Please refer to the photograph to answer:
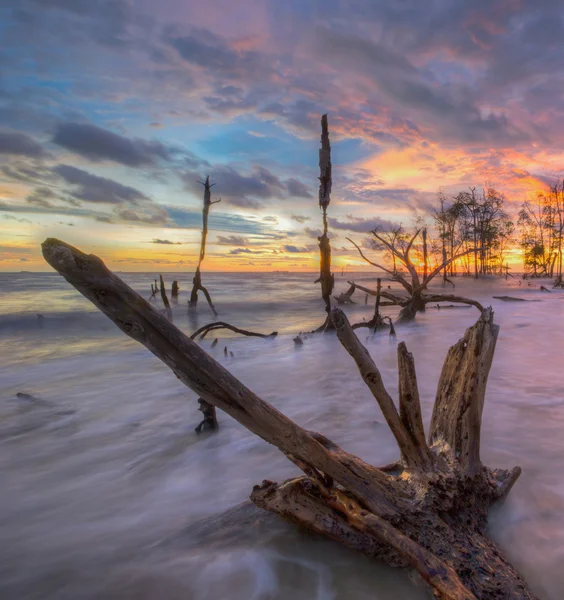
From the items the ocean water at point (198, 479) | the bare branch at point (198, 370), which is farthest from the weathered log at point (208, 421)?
the bare branch at point (198, 370)

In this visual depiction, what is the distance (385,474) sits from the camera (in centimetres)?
213

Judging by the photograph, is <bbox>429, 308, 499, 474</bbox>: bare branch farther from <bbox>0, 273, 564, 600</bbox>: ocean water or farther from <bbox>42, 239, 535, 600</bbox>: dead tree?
<bbox>0, 273, 564, 600</bbox>: ocean water

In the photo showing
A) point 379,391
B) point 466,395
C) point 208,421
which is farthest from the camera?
point 208,421

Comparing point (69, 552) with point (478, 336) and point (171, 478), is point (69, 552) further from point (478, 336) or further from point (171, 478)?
point (478, 336)

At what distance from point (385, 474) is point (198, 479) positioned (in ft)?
5.53

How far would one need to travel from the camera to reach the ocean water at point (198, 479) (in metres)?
1.97

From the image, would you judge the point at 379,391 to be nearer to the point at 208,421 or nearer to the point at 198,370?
the point at 198,370

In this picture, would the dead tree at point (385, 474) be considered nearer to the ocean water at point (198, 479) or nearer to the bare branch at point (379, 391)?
the bare branch at point (379, 391)

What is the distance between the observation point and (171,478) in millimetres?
3180

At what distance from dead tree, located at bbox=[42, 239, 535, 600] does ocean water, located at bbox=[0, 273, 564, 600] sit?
210 mm

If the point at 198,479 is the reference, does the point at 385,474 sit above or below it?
Result: above

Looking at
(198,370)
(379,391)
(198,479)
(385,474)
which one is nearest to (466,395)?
(379,391)

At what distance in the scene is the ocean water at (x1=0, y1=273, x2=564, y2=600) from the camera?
1966 millimetres

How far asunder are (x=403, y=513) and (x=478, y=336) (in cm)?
142
